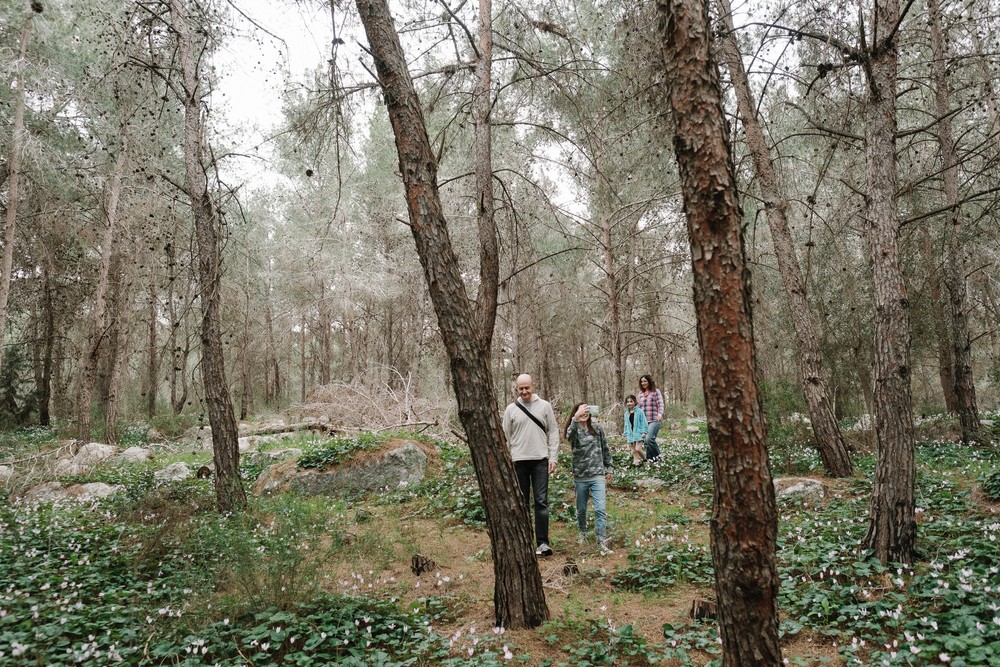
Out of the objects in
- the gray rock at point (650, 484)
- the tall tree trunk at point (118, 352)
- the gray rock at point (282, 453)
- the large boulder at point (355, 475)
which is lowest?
the gray rock at point (650, 484)

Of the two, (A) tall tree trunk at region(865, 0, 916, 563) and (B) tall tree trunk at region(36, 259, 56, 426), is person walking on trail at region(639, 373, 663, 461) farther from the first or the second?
(B) tall tree trunk at region(36, 259, 56, 426)

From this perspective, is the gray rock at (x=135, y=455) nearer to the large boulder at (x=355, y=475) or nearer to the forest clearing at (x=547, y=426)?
the forest clearing at (x=547, y=426)

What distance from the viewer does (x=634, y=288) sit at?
1744cm

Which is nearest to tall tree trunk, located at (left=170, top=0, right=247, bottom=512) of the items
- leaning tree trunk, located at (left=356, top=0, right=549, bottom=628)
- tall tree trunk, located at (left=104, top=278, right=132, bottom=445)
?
leaning tree trunk, located at (left=356, top=0, right=549, bottom=628)

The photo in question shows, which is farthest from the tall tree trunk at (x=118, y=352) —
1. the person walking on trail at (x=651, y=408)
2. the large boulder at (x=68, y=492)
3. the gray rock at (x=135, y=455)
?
the person walking on trail at (x=651, y=408)

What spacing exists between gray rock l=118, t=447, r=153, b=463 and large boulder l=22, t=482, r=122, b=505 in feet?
10.8

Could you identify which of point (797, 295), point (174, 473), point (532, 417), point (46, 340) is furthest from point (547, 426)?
point (46, 340)

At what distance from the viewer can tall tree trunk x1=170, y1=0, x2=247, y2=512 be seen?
7.74 meters

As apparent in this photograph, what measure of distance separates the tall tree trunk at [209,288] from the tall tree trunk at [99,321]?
7.80m

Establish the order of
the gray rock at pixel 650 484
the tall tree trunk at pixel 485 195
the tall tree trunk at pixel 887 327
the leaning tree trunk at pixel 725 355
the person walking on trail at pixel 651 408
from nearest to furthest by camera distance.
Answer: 1. the leaning tree trunk at pixel 725 355
2. the tall tree trunk at pixel 887 327
3. the tall tree trunk at pixel 485 195
4. the gray rock at pixel 650 484
5. the person walking on trail at pixel 651 408

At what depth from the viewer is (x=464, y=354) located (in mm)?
4492

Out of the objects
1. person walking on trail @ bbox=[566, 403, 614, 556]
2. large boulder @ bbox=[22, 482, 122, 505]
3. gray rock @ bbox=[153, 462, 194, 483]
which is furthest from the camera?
gray rock @ bbox=[153, 462, 194, 483]

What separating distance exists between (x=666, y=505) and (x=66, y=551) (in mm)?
7754

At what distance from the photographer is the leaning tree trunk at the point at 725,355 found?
8.59ft
